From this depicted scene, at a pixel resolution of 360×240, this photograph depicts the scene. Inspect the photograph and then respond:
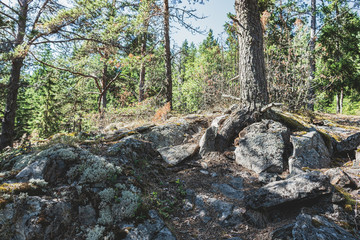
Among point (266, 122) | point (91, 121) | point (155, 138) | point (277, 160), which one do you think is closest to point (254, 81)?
point (266, 122)

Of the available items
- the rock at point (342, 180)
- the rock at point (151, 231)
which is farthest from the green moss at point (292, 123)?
the rock at point (151, 231)

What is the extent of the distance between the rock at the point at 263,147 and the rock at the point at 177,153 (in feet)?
3.45

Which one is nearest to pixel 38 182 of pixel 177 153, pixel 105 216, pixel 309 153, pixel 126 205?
pixel 105 216

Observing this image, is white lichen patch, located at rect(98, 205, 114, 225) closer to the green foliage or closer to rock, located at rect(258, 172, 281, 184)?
rock, located at rect(258, 172, 281, 184)

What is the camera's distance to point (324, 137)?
4.74 metres

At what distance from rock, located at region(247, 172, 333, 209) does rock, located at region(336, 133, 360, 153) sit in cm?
221

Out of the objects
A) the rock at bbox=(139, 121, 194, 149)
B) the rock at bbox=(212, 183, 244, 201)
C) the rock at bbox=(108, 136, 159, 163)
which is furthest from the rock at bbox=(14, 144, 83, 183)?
the rock at bbox=(212, 183, 244, 201)

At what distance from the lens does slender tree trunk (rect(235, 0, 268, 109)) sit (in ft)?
16.5

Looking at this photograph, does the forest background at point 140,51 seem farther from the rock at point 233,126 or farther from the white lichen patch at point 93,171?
the white lichen patch at point 93,171

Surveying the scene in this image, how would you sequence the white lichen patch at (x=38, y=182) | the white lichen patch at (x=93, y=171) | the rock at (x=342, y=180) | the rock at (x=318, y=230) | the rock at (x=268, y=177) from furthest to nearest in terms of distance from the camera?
the rock at (x=268, y=177) < the rock at (x=342, y=180) < the white lichen patch at (x=93, y=171) < the white lichen patch at (x=38, y=182) < the rock at (x=318, y=230)

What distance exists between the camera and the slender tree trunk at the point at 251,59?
5.02 metres

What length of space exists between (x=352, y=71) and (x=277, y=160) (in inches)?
504

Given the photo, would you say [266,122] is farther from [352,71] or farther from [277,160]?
[352,71]

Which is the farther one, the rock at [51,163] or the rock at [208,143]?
the rock at [208,143]
